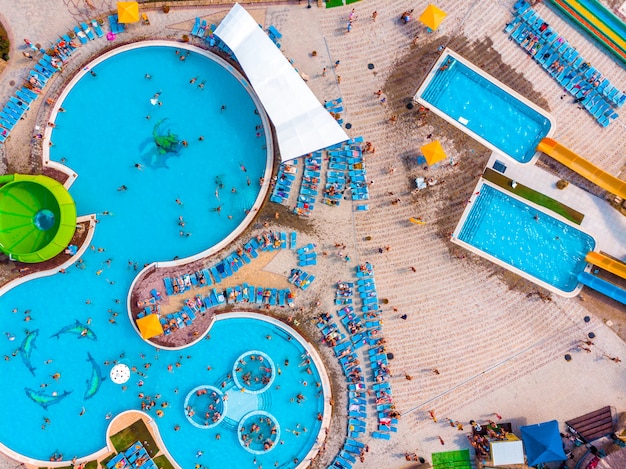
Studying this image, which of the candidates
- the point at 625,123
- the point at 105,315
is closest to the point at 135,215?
the point at 105,315

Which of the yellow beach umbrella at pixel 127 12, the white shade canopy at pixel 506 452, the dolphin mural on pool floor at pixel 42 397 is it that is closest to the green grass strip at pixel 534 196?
the white shade canopy at pixel 506 452

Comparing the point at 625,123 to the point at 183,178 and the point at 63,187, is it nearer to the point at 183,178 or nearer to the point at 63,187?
the point at 183,178

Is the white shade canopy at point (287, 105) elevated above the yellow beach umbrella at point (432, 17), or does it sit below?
below

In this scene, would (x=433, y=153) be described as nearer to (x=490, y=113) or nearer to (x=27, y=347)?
(x=490, y=113)

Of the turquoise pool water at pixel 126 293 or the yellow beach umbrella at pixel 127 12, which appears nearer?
the yellow beach umbrella at pixel 127 12

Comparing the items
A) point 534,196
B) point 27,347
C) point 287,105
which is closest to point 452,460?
point 534,196

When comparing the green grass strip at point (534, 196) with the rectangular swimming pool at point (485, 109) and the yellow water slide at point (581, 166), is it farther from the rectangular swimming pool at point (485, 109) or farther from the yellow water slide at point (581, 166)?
the yellow water slide at point (581, 166)
